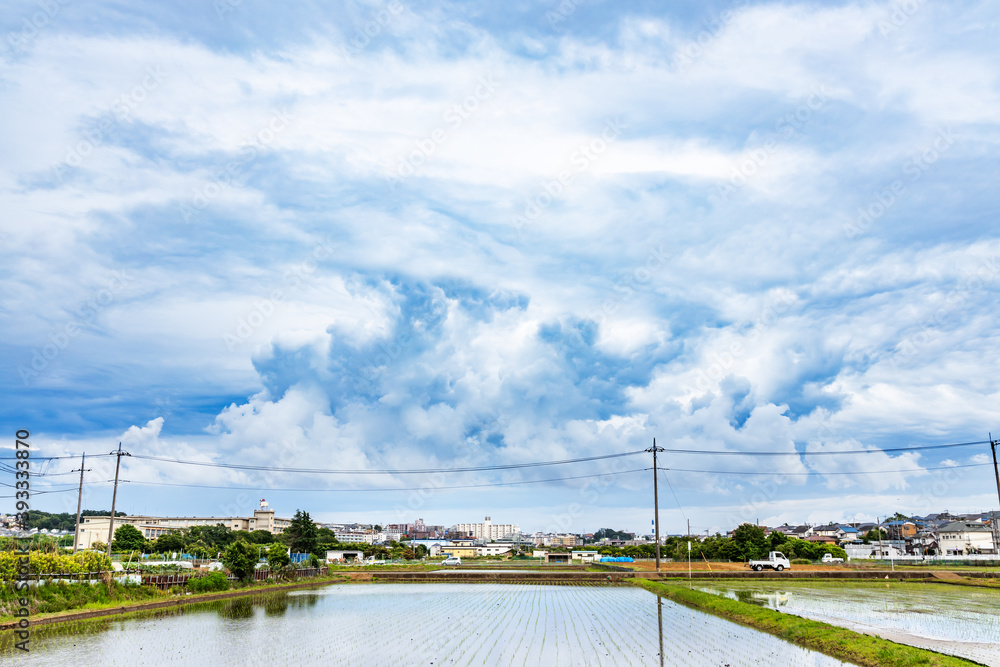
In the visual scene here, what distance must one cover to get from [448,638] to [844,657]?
12068mm

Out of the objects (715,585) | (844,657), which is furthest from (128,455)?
(844,657)

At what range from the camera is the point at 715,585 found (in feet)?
150

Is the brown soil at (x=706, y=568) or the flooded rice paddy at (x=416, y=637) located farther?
the brown soil at (x=706, y=568)

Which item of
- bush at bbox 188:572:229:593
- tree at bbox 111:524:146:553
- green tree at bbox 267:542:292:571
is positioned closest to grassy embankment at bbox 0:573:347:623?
bush at bbox 188:572:229:593

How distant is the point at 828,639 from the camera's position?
20.2 m

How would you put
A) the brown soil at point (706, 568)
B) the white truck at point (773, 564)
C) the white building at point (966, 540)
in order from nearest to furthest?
the brown soil at point (706, 568) < the white truck at point (773, 564) < the white building at point (966, 540)

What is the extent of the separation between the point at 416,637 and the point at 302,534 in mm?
68168

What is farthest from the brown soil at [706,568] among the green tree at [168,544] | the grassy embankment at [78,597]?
the green tree at [168,544]

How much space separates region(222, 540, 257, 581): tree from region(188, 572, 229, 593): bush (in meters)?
1.43

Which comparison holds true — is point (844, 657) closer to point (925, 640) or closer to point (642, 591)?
point (925, 640)

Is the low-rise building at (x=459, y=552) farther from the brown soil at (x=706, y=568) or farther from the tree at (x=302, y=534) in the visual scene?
the brown soil at (x=706, y=568)

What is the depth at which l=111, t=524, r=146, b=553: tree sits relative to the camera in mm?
97188

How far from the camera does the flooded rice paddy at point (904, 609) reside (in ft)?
65.9

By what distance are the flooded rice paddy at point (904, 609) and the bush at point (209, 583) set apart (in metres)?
29.4
